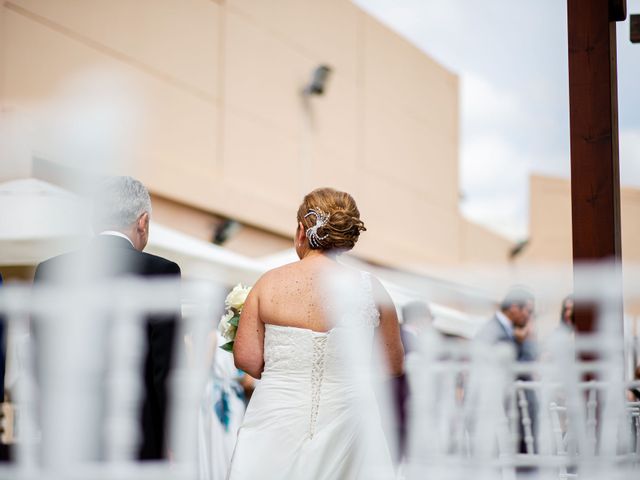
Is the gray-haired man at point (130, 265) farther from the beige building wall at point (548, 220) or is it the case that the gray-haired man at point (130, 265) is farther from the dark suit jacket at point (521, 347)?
the beige building wall at point (548, 220)

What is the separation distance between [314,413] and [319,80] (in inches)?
485

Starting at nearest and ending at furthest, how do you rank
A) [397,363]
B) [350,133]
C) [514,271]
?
1. [397,363]
2. [350,133]
3. [514,271]

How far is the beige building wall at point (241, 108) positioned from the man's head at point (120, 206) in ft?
21.1

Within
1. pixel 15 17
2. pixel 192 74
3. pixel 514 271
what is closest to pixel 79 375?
pixel 15 17

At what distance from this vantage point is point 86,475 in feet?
12.1

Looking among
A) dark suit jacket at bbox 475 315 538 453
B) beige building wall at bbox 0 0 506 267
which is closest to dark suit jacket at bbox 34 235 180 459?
dark suit jacket at bbox 475 315 538 453

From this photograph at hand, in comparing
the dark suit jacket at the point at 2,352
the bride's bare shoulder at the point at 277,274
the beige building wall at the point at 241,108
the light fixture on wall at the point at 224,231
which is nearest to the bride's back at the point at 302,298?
the bride's bare shoulder at the point at 277,274

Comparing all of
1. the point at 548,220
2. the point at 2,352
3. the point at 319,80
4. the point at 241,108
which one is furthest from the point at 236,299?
the point at 548,220

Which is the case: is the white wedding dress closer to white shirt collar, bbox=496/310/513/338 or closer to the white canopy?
the white canopy

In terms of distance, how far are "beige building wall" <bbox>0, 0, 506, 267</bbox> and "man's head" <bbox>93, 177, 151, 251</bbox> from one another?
6431 mm

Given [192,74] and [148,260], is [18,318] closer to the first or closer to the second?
[148,260]

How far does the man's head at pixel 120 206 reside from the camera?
3.70 metres

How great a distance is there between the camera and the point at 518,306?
743cm

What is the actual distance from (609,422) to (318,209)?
1330mm
